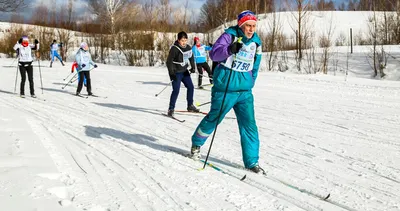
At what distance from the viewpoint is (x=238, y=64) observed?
405 cm

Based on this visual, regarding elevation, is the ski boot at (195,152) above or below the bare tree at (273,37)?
below

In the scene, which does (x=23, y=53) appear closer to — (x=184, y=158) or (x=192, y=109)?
(x=192, y=109)

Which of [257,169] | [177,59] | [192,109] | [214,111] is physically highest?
[177,59]

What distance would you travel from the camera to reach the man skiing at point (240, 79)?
3873mm

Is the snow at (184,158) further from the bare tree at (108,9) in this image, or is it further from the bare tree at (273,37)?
the bare tree at (108,9)

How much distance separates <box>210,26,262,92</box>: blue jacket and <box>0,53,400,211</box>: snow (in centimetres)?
99

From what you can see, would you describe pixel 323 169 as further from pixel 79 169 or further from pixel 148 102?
pixel 148 102

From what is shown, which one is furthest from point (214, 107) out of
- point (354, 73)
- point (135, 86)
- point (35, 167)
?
point (354, 73)

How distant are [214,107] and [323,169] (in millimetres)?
1506

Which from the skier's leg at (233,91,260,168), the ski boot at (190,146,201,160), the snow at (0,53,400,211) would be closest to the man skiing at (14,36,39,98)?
the snow at (0,53,400,211)

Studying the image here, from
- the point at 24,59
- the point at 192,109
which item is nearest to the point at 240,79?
the point at 192,109

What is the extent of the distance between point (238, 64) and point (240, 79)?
6.8 inches

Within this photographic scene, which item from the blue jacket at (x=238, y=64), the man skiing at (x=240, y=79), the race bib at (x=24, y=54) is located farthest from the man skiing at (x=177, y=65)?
the race bib at (x=24, y=54)

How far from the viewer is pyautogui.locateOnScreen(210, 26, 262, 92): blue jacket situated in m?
3.95
